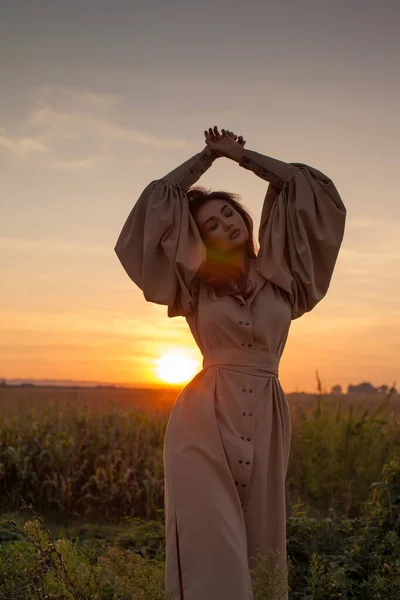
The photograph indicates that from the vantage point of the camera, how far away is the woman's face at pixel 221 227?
3883mm

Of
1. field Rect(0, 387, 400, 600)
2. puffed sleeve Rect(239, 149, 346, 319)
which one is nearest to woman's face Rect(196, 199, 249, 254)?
puffed sleeve Rect(239, 149, 346, 319)

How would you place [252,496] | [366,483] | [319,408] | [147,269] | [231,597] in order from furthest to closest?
[319,408] → [366,483] → [147,269] → [252,496] → [231,597]

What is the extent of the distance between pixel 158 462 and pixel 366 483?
7.29ft

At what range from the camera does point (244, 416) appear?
3.58 m

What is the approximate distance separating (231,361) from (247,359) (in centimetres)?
8

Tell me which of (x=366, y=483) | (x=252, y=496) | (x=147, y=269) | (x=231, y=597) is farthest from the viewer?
(x=366, y=483)

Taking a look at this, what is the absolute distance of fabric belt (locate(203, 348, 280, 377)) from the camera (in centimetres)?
368

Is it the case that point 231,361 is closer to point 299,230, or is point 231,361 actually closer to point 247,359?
point 247,359

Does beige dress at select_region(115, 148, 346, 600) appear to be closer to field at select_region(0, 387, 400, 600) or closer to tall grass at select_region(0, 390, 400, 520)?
field at select_region(0, 387, 400, 600)

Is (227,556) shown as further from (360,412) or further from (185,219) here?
(360,412)

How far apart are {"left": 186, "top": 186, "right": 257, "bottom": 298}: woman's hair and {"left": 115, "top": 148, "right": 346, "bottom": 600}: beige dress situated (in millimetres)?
55

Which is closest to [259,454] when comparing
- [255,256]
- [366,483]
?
[255,256]

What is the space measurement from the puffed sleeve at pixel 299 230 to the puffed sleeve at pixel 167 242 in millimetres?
332

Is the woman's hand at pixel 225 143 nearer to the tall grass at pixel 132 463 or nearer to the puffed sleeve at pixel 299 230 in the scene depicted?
the puffed sleeve at pixel 299 230
